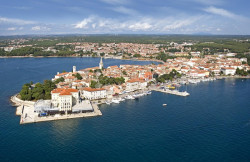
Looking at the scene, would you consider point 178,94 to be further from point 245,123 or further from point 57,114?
point 57,114

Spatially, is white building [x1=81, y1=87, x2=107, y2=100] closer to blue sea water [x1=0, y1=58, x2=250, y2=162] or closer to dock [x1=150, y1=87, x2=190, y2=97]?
blue sea water [x1=0, y1=58, x2=250, y2=162]

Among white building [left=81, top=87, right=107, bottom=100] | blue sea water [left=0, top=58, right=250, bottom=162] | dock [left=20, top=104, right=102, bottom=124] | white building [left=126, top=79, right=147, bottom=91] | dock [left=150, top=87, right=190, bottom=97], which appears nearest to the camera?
blue sea water [left=0, top=58, right=250, bottom=162]

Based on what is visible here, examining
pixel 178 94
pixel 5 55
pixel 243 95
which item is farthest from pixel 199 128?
pixel 5 55

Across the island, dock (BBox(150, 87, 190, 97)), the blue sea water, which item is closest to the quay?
the island

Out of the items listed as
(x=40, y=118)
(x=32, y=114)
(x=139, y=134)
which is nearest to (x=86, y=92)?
(x=32, y=114)

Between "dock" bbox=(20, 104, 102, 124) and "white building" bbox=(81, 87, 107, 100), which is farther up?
"white building" bbox=(81, 87, 107, 100)

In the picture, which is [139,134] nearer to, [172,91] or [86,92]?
[86,92]

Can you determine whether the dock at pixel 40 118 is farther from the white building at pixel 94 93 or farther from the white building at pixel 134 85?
the white building at pixel 134 85

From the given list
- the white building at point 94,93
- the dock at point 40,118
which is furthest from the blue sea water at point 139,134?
the white building at point 94,93
